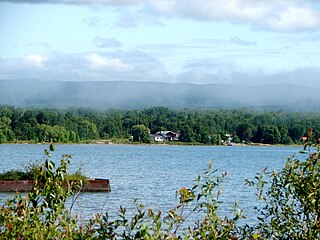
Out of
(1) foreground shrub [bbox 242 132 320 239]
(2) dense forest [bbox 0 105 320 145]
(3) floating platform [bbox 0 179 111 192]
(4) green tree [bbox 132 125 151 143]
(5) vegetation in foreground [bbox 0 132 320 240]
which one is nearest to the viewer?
(5) vegetation in foreground [bbox 0 132 320 240]

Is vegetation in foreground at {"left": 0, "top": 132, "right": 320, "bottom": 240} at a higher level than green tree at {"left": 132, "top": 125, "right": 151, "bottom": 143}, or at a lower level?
higher

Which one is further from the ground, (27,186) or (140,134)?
(140,134)

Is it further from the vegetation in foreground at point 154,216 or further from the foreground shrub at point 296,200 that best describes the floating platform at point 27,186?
the vegetation in foreground at point 154,216

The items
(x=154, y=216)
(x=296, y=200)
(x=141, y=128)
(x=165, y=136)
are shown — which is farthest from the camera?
(x=165, y=136)

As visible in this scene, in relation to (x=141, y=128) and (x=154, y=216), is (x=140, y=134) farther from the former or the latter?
(x=154, y=216)

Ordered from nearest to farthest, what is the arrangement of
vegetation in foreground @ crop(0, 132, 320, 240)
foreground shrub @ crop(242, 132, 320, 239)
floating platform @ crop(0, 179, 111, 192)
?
vegetation in foreground @ crop(0, 132, 320, 240)
foreground shrub @ crop(242, 132, 320, 239)
floating platform @ crop(0, 179, 111, 192)

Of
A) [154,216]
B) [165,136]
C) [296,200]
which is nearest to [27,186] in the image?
[296,200]

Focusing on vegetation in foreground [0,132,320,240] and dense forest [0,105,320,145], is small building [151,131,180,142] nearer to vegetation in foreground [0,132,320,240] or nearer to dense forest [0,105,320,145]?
dense forest [0,105,320,145]

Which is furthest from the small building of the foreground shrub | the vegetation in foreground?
the vegetation in foreground

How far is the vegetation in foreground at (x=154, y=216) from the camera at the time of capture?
672 centimetres

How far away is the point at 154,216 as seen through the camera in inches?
258

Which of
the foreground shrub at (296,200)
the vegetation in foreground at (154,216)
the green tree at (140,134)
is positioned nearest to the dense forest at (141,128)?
the green tree at (140,134)

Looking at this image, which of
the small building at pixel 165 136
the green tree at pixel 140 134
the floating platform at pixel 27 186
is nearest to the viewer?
the floating platform at pixel 27 186

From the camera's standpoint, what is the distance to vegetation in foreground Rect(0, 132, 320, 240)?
6.72m
